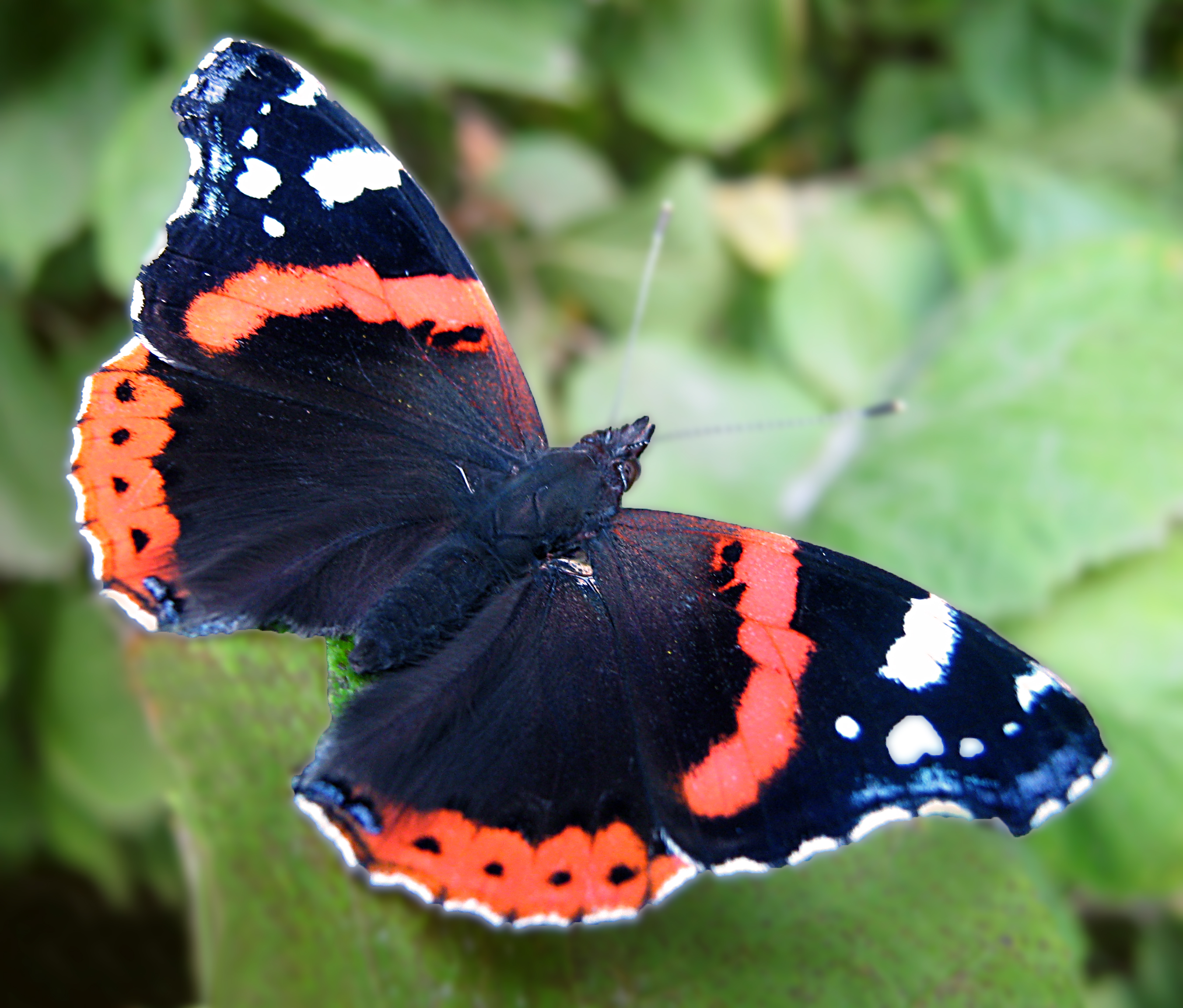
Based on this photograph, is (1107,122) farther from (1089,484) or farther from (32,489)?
(32,489)

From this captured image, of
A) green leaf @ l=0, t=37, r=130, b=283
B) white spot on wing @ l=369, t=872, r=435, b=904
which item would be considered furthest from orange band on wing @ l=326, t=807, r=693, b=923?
green leaf @ l=0, t=37, r=130, b=283

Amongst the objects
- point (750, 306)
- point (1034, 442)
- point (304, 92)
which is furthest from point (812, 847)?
point (750, 306)

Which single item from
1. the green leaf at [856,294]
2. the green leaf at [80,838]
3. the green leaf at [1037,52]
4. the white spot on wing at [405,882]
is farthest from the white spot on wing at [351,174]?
the green leaf at [1037,52]

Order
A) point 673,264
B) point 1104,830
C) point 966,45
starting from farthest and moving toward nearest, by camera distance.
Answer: point 966,45, point 673,264, point 1104,830

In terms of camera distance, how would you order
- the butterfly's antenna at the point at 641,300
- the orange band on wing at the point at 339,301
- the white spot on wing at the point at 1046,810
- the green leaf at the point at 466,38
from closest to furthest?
the white spot on wing at the point at 1046,810 → the orange band on wing at the point at 339,301 → the butterfly's antenna at the point at 641,300 → the green leaf at the point at 466,38

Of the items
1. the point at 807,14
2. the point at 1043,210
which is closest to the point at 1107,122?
the point at 1043,210

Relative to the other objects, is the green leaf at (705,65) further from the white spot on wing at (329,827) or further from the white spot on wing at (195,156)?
the white spot on wing at (329,827)
